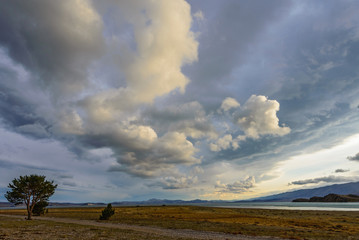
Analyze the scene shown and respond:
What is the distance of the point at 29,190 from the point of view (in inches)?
2569

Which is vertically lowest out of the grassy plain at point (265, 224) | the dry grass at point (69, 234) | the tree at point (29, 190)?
the grassy plain at point (265, 224)

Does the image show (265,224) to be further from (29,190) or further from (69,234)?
(29,190)

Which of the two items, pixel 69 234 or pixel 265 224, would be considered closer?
pixel 69 234

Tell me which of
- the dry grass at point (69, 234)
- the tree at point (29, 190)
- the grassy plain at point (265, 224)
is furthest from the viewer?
the tree at point (29, 190)

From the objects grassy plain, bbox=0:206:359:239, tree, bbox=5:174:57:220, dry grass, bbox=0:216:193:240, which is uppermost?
tree, bbox=5:174:57:220

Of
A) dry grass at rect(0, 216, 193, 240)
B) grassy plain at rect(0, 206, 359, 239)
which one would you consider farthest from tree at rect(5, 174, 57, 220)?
dry grass at rect(0, 216, 193, 240)

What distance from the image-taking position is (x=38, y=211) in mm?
81812

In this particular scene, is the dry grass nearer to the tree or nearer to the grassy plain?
the grassy plain

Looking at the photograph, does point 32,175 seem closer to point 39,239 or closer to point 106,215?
point 106,215

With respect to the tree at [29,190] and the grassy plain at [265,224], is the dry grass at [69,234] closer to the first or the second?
the grassy plain at [265,224]

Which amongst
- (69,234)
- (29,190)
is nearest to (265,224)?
(69,234)

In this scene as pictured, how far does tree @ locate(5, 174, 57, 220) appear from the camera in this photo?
208 ft

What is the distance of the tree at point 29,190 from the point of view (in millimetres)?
63312

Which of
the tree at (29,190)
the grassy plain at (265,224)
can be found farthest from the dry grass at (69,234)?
the tree at (29,190)
